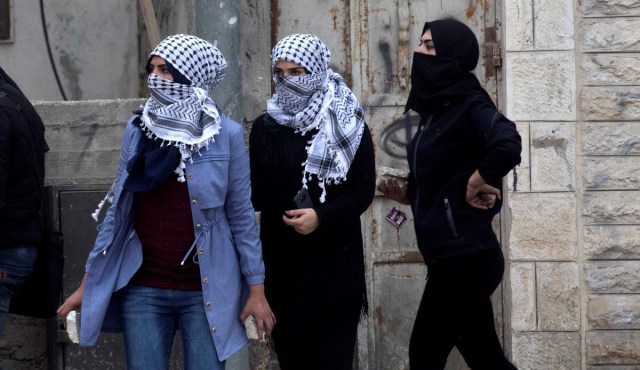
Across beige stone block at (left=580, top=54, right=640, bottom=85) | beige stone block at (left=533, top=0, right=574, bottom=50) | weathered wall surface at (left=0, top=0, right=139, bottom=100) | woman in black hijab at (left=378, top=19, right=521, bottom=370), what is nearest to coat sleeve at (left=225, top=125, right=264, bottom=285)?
woman in black hijab at (left=378, top=19, right=521, bottom=370)

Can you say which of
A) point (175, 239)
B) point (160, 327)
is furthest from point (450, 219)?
point (160, 327)

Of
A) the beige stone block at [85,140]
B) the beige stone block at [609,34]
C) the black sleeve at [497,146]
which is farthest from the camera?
the beige stone block at [85,140]

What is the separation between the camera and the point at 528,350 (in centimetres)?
632

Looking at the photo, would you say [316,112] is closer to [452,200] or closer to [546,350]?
[452,200]

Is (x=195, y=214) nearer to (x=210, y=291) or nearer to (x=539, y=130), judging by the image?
(x=210, y=291)

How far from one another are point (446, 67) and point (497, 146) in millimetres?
503

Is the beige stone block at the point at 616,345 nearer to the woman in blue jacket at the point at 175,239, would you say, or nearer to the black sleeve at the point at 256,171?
the black sleeve at the point at 256,171

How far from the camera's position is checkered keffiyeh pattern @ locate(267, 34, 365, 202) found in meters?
4.59

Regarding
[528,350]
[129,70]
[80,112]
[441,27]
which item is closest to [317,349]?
[441,27]

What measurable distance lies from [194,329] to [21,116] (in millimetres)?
1461

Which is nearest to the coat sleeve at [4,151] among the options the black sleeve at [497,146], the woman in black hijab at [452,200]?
the woman in black hijab at [452,200]

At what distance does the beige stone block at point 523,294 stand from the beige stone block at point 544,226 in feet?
0.22

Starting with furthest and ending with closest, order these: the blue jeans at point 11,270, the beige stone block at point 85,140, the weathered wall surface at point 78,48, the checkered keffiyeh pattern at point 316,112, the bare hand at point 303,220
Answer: the weathered wall surface at point 78,48 < the beige stone block at point 85,140 < the blue jeans at point 11,270 < the checkered keffiyeh pattern at point 316,112 < the bare hand at point 303,220

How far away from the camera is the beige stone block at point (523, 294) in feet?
20.7
